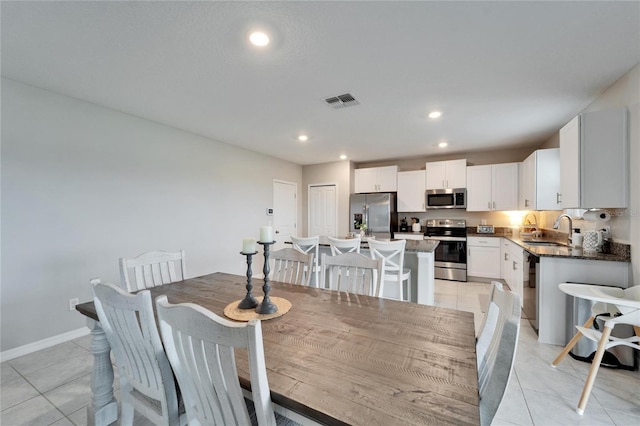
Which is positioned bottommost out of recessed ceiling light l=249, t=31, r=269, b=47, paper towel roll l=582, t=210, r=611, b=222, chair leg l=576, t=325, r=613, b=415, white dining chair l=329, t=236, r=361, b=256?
chair leg l=576, t=325, r=613, b=415

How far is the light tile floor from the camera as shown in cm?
169

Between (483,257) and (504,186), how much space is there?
1294 millimetres

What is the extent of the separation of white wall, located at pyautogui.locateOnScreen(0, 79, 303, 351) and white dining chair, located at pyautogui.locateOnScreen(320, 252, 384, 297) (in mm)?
710

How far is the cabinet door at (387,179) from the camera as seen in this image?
5668mm

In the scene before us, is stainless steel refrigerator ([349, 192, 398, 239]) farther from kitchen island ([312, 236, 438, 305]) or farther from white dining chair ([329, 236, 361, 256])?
white dining chair ([329, 236, 361, 256])

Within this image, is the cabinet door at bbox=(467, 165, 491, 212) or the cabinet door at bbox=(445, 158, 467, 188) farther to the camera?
the cabinet door at bbox=(445, 158, 467, 188)

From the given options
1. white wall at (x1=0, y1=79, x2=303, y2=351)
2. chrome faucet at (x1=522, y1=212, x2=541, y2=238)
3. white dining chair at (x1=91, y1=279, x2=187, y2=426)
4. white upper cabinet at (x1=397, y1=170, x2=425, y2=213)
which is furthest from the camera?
white upper cabinet at (x1=397, y1=170, x2=425, y2=213)

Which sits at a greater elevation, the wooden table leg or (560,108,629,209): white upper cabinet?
(560,108,629,209): white upper cabinet

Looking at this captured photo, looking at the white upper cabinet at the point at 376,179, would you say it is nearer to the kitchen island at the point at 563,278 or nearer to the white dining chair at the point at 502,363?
the kitchen island at the point at 563,278

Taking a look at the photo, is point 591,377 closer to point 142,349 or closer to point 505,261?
point 142,349

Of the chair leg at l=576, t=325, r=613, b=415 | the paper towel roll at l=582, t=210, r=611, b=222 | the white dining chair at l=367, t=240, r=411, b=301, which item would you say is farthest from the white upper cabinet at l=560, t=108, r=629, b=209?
the white dining chair at l=367, t=240, r=411, b=301

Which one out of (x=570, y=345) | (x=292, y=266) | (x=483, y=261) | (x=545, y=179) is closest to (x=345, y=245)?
(x=292, y=266)

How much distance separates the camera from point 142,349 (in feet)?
3.61

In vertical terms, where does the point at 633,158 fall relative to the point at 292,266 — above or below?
above
